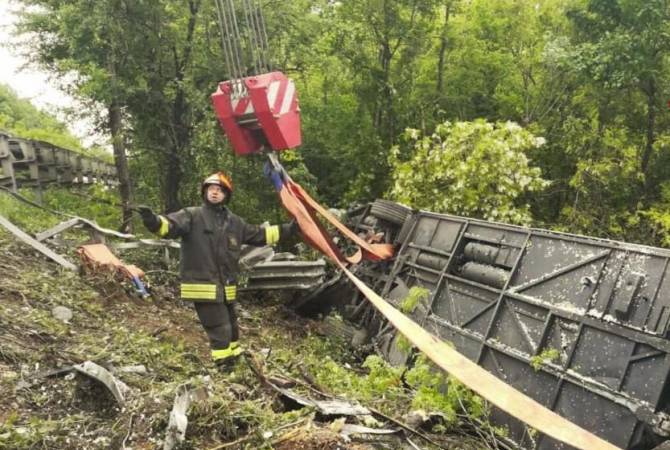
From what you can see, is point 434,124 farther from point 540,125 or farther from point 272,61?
point 272,61

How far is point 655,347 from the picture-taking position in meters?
4.07

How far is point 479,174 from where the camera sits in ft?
26.6

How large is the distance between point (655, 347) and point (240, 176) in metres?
6.67

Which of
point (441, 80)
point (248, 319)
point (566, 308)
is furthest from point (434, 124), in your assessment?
point (566, 308)

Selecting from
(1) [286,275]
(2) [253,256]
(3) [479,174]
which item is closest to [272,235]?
(2) [253,256]

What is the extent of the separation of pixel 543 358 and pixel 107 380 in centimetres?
345

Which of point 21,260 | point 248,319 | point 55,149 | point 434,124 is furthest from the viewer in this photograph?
point 434,124

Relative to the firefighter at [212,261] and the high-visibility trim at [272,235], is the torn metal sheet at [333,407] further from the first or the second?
the high-visibility trim at [272,235]

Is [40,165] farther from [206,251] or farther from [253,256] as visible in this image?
[206,251]

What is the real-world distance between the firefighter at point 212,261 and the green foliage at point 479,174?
4.46m

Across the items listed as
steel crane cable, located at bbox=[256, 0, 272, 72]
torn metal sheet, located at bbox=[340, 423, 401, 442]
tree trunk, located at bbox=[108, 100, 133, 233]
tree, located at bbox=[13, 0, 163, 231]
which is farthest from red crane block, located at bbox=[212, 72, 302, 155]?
torn metal sheet, located at bbox=[340, 423, 401, 442]

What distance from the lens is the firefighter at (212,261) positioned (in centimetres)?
451

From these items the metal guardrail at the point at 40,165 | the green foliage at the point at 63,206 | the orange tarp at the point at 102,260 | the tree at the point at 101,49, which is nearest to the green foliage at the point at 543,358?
the orange tarp at the point at 102,260

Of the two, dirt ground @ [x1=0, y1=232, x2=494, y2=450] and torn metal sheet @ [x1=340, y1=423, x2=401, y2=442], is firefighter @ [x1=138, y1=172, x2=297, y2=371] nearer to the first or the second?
dirt ground @ [x1=0, y1=232, x2=494, y2=450]
